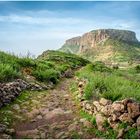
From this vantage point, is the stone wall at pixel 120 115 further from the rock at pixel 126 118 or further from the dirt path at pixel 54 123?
the dirt path at pixel 54 123

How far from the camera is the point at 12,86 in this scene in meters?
11.5

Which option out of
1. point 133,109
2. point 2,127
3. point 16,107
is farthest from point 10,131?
point 133,109

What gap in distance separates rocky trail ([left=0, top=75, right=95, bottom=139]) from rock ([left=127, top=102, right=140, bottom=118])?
109 centimetres

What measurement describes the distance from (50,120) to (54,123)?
0.39m

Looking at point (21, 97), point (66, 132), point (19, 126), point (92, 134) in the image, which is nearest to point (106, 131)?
point (92, 134)

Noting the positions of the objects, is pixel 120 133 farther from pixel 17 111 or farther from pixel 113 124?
pixel 17 111

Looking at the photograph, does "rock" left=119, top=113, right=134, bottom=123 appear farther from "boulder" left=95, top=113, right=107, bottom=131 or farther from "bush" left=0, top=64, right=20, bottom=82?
"bush" left=0, top=64, right=20, bottom=82

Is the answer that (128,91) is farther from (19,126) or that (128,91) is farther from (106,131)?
(19,126)

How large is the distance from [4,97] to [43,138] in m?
3.26

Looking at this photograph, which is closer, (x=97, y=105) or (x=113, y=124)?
(x=113, y=124)

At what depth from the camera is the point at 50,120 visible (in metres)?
8.70

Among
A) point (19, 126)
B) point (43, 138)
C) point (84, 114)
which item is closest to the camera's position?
point (43, 138)

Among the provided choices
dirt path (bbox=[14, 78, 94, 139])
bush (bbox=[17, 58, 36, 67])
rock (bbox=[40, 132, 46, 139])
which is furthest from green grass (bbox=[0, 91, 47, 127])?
bush (bbox=[17, 58, 36, 67])

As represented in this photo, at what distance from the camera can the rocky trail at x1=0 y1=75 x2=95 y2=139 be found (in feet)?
24.7
